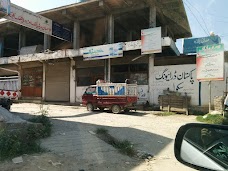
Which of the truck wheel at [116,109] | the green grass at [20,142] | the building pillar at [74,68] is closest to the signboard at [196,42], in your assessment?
the truck wheel at [116,109]

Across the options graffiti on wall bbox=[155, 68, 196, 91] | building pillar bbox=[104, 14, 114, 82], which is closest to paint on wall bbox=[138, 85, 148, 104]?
graffiti on wall bbox=[155, 68, 196, 91]

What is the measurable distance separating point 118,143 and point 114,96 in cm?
847

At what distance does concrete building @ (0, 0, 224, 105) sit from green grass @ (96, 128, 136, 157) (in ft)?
31.7

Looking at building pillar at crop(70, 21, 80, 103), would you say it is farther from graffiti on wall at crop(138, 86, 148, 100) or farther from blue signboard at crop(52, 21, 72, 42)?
graffiti on wall at crop(138, 86, 148, 100)

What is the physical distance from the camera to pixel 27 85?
81.3 ft

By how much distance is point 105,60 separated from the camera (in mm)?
19688

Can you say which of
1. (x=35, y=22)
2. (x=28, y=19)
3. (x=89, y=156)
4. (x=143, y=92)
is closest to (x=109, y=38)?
(x=143, y=92)

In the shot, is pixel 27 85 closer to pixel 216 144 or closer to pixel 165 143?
pixel 165 143

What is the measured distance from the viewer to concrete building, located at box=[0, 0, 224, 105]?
57.8ft

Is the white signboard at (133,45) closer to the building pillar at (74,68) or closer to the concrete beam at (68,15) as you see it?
the building pillar at (74,68)

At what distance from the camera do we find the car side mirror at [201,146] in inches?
65.1

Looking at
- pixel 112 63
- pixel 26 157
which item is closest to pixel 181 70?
pixel 112 63

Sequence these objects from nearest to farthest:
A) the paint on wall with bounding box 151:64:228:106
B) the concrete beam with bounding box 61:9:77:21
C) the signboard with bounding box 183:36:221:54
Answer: the paint on wall with bounding box 151:64:228:106 < the signboard with bounding box 183:36:221:54 < the concrete beam with bounding box 61:9:77:21

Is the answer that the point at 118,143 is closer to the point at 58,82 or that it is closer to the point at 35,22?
the point at 35,22
